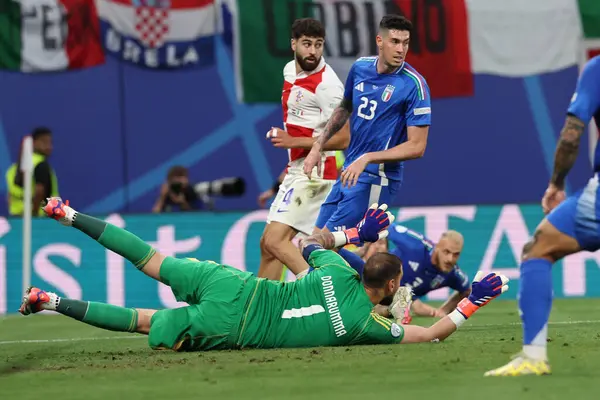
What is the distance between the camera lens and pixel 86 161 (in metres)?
20.2

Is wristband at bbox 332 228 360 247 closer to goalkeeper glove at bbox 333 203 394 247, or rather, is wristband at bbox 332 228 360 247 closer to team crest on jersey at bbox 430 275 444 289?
goalkeeper glove at bbox 333 203 394 247

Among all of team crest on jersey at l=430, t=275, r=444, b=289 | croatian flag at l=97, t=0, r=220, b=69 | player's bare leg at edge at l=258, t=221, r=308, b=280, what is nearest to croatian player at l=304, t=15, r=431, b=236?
player's bare leg at edge at l=258, t=221, r=308, b=280

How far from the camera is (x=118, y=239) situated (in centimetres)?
887

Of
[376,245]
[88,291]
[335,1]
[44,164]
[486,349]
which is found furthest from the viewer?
[335,1]

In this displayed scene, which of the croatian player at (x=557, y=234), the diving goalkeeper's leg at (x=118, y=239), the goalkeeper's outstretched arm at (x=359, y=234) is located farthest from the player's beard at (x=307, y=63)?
the croatian player at (x=557, y=234)

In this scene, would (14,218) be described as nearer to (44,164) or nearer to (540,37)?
(44,164)

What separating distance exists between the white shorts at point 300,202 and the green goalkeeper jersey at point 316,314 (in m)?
2.44

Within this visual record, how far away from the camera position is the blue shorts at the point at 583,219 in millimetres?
6633

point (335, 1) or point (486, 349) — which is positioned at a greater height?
point (335, 1)

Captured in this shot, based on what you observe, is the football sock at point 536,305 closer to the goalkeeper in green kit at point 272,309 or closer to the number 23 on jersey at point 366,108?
the goalkeeper in green kit at point 272,309

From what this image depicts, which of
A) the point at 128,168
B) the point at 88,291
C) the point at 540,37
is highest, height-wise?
the point at 540,37

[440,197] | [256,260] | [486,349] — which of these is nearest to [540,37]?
[440,197]

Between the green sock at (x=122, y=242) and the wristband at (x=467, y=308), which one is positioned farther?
the green sock at (x=122, y=242)

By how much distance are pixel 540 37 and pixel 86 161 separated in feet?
24.0
